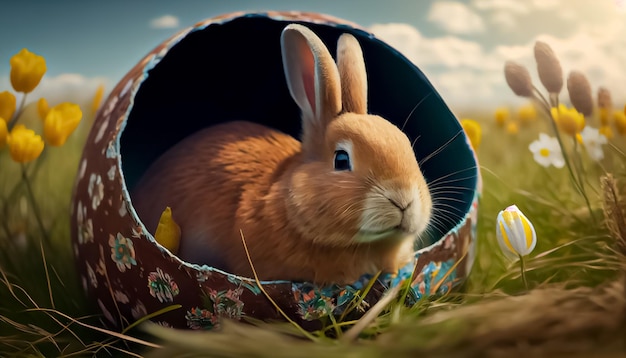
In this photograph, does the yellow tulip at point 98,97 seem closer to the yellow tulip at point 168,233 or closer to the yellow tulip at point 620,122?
the yellow tulip at point 168,233

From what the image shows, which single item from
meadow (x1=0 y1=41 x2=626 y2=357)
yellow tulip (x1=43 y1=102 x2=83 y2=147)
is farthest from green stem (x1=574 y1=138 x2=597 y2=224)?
yellow tulip (x1=43 y1=102 x2=83 y2=147)

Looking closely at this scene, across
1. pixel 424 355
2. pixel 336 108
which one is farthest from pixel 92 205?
pixel 424 355

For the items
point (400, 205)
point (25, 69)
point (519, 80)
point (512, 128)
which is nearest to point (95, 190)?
point (25, 69)

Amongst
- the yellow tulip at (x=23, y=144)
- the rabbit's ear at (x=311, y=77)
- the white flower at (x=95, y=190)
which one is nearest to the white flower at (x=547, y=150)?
the rabbit's ear at (x=311, y=77)

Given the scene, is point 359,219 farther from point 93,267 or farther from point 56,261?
point 56,261

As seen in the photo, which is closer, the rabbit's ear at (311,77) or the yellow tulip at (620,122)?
A: the rabbit's ear at (311,77)

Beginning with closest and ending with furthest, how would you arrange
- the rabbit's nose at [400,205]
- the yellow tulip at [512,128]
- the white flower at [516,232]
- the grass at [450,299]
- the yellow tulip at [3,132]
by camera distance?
the grass at [450,299] → the rabbit's nose at [400,205] → the white flower at [516,232] → the yellow tulip at [3,132] → the yellow tulip at [512,128]

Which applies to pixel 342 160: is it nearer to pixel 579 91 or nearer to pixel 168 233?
pixel 168 233
